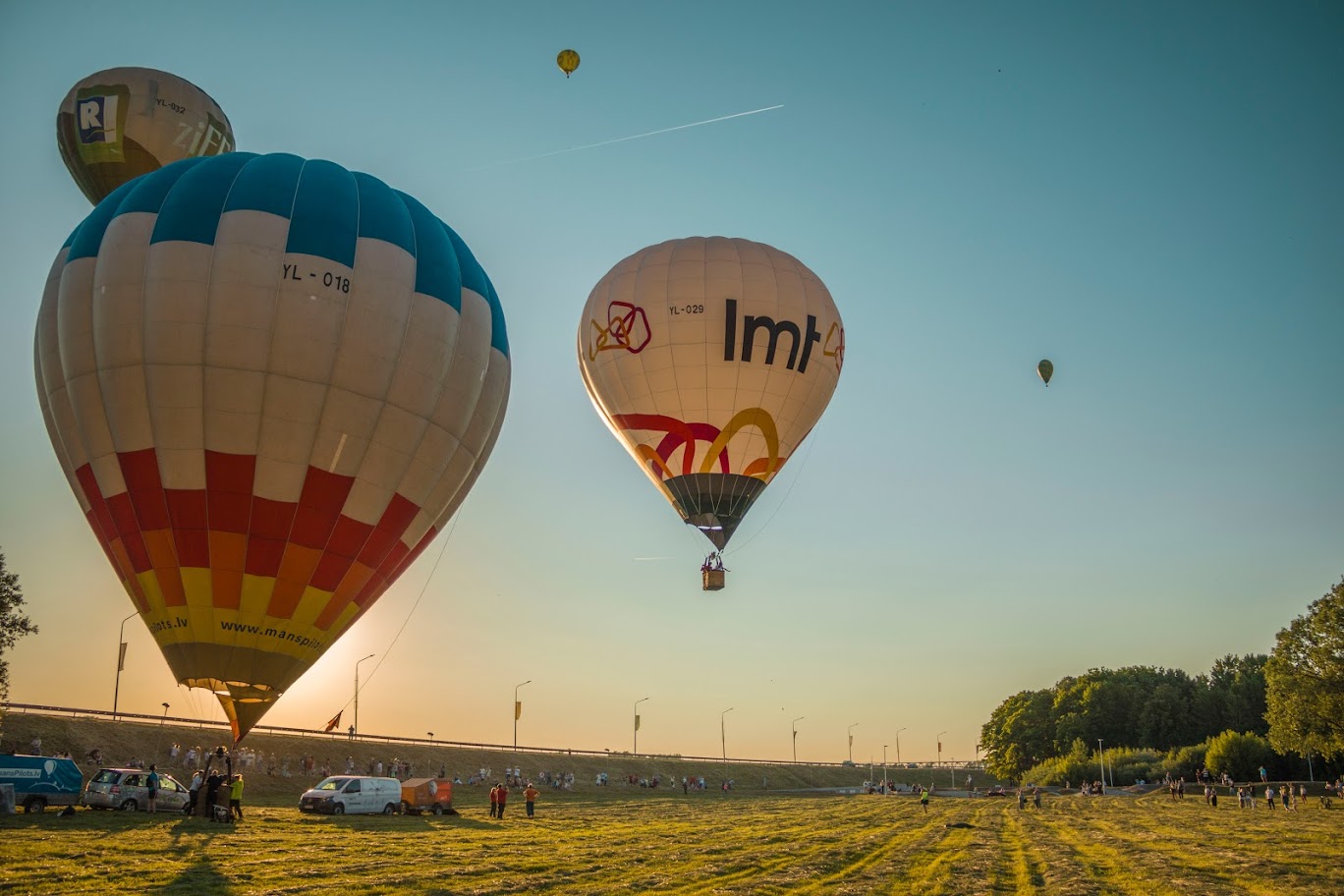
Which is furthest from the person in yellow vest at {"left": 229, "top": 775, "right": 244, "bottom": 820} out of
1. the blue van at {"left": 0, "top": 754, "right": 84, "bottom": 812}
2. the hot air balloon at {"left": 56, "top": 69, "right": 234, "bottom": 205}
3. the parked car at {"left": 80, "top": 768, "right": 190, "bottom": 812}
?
the hot air balloon at {"left": 56, "top": 69, "right": 234, "bottom": 205}

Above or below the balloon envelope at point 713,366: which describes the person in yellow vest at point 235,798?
below

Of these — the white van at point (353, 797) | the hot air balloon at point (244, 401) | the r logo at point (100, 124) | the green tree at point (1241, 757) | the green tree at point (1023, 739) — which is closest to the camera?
the hot air balloon at point (244, 401)

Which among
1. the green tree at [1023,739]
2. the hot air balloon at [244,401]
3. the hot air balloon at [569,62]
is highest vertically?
the hot air balloon at [569,62]

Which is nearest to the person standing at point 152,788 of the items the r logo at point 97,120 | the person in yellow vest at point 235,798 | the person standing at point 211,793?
the person standing at point 211,793

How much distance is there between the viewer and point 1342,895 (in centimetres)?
1975

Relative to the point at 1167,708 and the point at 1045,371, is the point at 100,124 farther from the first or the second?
the point at 1167,708

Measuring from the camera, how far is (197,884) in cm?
1645

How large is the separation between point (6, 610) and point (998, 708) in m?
121

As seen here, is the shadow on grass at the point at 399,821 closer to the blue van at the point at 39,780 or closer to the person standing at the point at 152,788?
the person standing at the point at 152,788

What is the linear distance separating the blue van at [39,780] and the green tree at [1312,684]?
61.9m

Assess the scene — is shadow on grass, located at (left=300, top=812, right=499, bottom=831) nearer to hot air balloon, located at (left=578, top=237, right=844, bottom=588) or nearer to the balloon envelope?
hot air balloon, located at (left=578, top=237, right=844, bottom=588)

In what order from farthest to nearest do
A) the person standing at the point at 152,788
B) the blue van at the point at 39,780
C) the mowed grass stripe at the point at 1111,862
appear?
the person standing at the point at 152,788, the blue van at the point at 39,780, the mowed grass stripe at the point at 1111,862

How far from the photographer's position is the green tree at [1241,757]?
7756cm

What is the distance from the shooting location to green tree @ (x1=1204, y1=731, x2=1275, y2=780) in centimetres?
7756
